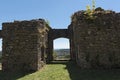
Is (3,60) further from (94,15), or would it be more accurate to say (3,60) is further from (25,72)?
(94,15)

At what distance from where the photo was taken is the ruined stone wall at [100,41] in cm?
1566

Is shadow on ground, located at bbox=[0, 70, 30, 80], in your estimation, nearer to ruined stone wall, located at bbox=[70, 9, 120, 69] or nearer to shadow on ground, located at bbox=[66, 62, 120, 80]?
shadow on ground, located at bbox=[66, 62, 120, 80]

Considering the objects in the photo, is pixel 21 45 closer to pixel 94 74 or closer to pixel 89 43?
pixel 89 43

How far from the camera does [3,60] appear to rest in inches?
679

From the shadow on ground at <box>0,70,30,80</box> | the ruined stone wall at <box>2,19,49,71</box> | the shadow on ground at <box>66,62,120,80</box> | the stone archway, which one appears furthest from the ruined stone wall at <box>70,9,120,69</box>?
the stone archway

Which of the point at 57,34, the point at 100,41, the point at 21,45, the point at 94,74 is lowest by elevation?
the point at 94,74

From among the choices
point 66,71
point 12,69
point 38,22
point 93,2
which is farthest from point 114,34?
point 12,69

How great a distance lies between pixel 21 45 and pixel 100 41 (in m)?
5.31

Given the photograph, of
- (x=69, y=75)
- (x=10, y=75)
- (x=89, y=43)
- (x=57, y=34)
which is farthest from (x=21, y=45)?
(x=57, y=34)

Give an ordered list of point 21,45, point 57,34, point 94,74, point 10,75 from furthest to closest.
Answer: point 57,34, point 21,45, point 10,75, point 94,74

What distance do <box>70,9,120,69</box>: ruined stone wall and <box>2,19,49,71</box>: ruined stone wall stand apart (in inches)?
120

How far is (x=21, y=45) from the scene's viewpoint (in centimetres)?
1705

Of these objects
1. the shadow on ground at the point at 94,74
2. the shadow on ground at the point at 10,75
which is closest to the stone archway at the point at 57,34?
the shadow on ground at the point at 10,75

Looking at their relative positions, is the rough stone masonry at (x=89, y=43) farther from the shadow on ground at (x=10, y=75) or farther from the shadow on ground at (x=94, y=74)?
the shadow on ground at (x=10, y=75)
